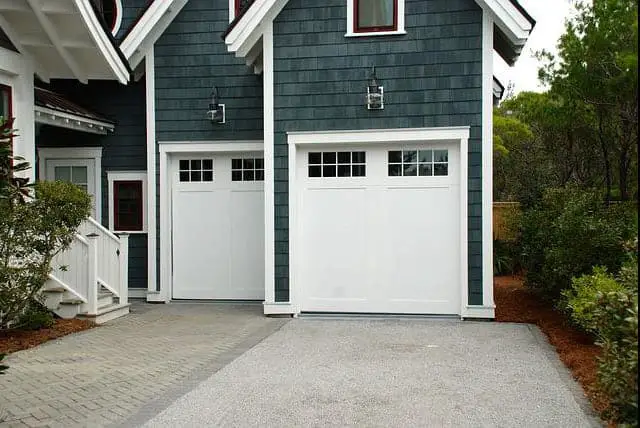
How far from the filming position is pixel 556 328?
9859 mm

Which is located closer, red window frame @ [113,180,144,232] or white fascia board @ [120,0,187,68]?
white fascia board @ [120,0,187,68]

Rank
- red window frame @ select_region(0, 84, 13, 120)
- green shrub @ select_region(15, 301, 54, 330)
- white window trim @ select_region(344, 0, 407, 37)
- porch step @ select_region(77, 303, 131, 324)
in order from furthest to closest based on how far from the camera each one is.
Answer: white window trim @ select_region(344, 0, 407, 37) → porch step @ select_region(77, 303, 131, 324) → red window frame @ select_region(0, 84, 13, 120) → green shrub @ select_region(15, 301, 54, 330)

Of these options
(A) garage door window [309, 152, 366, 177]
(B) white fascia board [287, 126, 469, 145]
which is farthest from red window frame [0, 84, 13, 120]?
(A) garage door window [309, 152, 366, 177]

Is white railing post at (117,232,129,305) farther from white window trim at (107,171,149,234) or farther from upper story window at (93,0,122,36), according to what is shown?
upper story window at (93,0,122,36)

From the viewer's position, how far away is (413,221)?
35.5ft

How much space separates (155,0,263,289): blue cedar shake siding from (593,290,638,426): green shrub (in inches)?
313

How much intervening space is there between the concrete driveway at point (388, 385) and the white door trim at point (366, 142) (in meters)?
1.31

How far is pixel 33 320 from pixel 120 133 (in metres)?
4.46

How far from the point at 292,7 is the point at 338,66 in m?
1.11

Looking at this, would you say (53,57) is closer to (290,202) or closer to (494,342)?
(290,202)

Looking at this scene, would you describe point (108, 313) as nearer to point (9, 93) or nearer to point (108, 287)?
point (108, 287)

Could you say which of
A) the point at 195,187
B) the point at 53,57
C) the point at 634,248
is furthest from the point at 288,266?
the point at 634,248

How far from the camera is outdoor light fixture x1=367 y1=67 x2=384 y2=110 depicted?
34.4 ft

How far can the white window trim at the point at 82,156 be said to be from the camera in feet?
42.5
